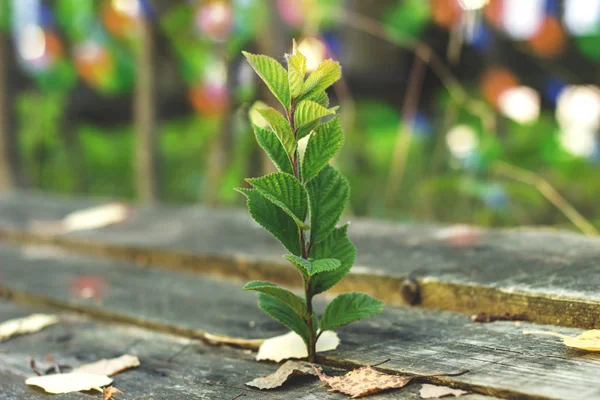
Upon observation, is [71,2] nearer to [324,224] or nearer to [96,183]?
[96,183]

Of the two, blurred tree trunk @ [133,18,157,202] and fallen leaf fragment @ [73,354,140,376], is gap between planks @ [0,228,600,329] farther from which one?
blurred tree trunk @ [133,18,157,202]

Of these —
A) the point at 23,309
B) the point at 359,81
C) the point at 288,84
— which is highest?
the point at 359,81

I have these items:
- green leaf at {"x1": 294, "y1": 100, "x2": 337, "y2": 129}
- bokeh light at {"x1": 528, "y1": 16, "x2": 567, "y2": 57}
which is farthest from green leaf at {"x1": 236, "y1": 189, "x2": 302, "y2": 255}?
bokeh light at {"x1": 528, "y1": 16, "x2": 567, "y2": 57}

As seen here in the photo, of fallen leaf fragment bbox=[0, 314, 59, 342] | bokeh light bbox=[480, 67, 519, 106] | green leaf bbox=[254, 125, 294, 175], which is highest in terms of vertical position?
bokeh light bbox=[480, 67, 519, 106]

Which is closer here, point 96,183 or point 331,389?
point 331,389

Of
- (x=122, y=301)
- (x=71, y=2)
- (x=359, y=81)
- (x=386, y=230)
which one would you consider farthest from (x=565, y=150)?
(x=71, y=2)

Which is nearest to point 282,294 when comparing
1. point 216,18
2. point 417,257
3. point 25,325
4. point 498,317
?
point 498,317

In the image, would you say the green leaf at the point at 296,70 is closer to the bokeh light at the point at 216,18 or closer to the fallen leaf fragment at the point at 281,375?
the fallen leaf fragment at the point at 281,375
